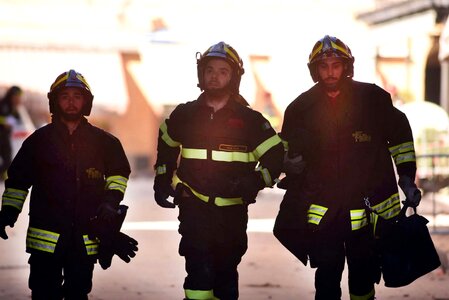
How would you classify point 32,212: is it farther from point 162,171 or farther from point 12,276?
point 12,276

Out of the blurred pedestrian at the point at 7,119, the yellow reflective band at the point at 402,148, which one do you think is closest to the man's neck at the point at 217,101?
the yellow reflective band at the point at 402,148

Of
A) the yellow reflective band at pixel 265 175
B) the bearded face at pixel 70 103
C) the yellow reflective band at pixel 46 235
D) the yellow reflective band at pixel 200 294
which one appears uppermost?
the bearded face at pixel 70 103

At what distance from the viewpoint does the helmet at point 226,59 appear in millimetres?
6059

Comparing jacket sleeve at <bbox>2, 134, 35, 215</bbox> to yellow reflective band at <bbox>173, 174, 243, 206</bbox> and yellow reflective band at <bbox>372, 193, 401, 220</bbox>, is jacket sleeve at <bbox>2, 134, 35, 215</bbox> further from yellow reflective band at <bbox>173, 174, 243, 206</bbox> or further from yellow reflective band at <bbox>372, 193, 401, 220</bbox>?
yellow reflective band at <bbox>372, 193, 401, 220</bbox>

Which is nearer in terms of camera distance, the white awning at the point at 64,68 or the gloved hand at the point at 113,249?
the gloved hand at the point at 113,249

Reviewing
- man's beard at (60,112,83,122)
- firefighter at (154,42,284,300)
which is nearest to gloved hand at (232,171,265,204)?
firefighter at (154,42,284,300)

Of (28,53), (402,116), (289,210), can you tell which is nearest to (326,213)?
(289,210)

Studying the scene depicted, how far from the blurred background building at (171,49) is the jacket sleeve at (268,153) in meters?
18.4

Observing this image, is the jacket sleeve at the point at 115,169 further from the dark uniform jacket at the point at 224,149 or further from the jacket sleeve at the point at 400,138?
the jacket sleeve at the point at 400,138

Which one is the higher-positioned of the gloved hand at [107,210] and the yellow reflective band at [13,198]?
the yellow reflective band at [13,198]

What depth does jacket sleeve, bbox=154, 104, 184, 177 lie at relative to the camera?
20.3 feet

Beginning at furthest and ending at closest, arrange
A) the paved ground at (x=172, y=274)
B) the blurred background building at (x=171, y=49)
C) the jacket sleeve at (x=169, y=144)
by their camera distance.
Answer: the blurred background building at (x=171, y=49) < the paved ground at (x=172, y=274) < the jacket sleeve at (x=169, y=144)

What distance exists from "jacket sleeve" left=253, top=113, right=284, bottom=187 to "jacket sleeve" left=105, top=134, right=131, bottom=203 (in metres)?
0.81

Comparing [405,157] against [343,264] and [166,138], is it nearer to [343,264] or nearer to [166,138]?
[343,264]
